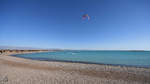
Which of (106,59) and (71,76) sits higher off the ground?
(71,76)

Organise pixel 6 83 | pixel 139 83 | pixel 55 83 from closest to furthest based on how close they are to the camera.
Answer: pixel 6 83, pixel 55 83, pixel 139 83

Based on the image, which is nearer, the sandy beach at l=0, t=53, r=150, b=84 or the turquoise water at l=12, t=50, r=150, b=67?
the sandy beach at l=0, t=53, r=150, b=84

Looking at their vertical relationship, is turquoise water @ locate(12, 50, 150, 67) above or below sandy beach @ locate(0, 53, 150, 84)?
below

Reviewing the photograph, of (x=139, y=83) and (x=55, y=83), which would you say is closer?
(x=55, y=83)

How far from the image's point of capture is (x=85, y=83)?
5215 mm

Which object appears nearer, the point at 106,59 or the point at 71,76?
the point at 71,76

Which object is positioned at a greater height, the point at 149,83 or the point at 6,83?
the point at 6,83

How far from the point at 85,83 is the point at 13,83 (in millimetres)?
4371

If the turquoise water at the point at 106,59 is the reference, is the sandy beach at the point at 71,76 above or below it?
above

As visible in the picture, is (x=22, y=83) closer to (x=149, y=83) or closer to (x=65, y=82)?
(x=65, y=82)

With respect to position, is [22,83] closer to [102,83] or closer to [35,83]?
[35,83]

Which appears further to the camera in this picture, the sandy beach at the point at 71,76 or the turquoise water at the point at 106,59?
the turquoise water at the point at 106,59

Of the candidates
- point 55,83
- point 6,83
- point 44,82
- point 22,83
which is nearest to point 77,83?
point 55,83

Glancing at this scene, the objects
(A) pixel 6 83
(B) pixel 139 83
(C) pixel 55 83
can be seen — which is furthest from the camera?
(B) pixel 139 83
